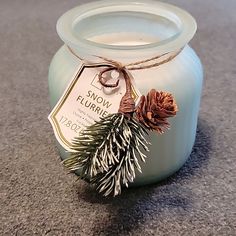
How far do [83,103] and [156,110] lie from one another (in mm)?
110

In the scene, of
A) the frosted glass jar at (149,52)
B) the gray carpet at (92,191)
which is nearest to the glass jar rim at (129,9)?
the frosted glass jar at (149,52)

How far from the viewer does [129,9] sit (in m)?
0.68

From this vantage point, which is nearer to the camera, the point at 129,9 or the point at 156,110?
the point at 156,110

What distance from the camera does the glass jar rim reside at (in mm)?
548

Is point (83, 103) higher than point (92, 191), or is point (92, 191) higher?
point (83, 103)

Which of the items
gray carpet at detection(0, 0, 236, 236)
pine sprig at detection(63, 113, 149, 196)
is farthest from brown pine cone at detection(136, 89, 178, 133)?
gray carpet at detection(0, 0, 236, 236)

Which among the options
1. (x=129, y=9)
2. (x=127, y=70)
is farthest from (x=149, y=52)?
(x=129, y=9)

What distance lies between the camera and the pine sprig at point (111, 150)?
493mm

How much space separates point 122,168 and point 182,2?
0.92 metres

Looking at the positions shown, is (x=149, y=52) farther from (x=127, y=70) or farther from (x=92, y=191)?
(x=92, y=191)

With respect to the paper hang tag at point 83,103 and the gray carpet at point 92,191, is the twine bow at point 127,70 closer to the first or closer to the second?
the paper hang tag at point 83,103

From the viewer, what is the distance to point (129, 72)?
0.55 meters

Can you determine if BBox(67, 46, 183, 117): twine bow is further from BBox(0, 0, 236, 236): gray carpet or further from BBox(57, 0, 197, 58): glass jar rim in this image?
BBox(0, 0, 236, 236): gray carpet

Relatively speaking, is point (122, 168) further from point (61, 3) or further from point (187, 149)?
point (61, 3)
